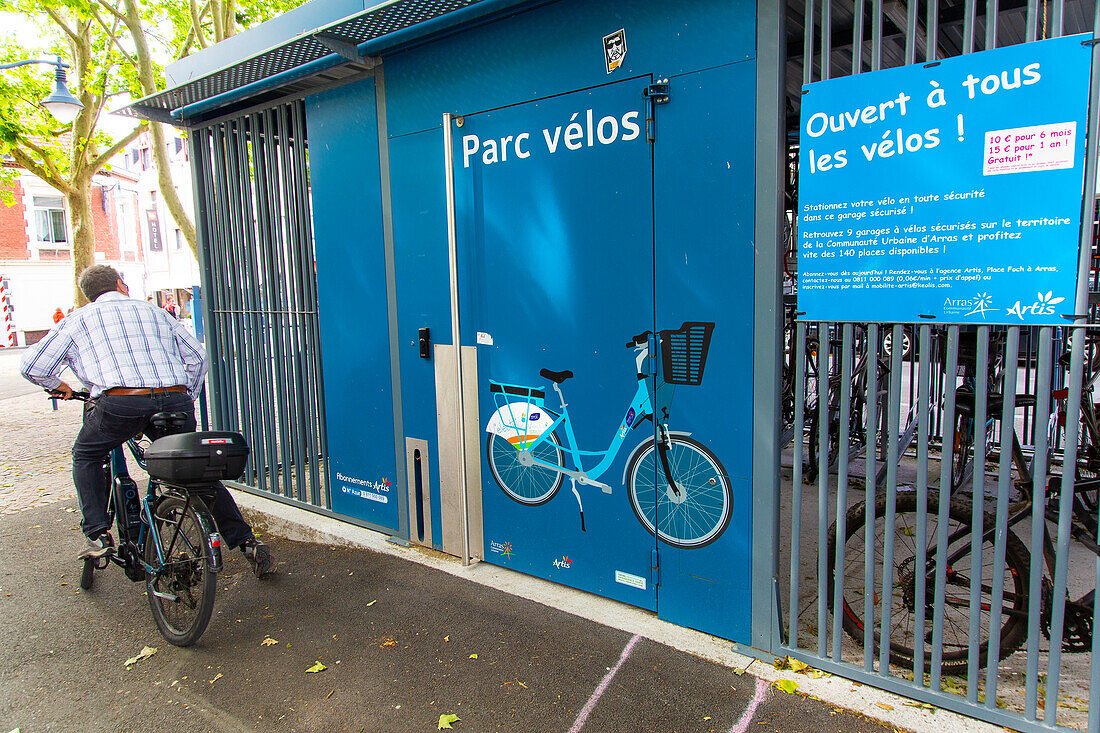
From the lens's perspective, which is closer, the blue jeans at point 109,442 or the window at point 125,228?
the blue jeans at point 109,442

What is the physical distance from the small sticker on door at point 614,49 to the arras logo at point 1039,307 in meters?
2.10

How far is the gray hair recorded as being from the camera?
408 centimetres

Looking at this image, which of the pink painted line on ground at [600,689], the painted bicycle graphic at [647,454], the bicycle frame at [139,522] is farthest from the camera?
the bicycle frame at [139,522]

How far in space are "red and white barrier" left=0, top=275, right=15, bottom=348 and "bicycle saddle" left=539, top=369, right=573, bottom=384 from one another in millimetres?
29553

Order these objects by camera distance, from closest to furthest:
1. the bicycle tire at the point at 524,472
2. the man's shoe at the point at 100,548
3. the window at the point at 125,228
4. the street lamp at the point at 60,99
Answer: the bicycle tire at the point at 524,472, the man's shoe at the point at 100,548, the street lamp at the point at 60,99, the window at the point at 125,228

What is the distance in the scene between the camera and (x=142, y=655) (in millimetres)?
3627

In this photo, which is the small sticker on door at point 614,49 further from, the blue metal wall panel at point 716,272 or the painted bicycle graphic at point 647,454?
the painted bicycle graphic at point 647,454

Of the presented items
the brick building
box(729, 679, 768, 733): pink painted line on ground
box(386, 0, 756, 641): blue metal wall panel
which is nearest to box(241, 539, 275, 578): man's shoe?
box(386, 0, 756, 641): blue metal wall panel

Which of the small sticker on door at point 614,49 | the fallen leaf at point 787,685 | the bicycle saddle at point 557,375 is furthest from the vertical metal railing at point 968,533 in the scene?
the bicycle saddle at point 557,375

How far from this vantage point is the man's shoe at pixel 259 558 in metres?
4.41

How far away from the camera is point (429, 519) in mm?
4754

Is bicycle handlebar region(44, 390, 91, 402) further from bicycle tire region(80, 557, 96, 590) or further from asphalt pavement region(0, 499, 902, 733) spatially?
asphalt pavement region(0, 499, 902, 733)

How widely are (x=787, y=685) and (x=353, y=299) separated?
12.1ft

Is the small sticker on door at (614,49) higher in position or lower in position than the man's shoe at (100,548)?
higher
